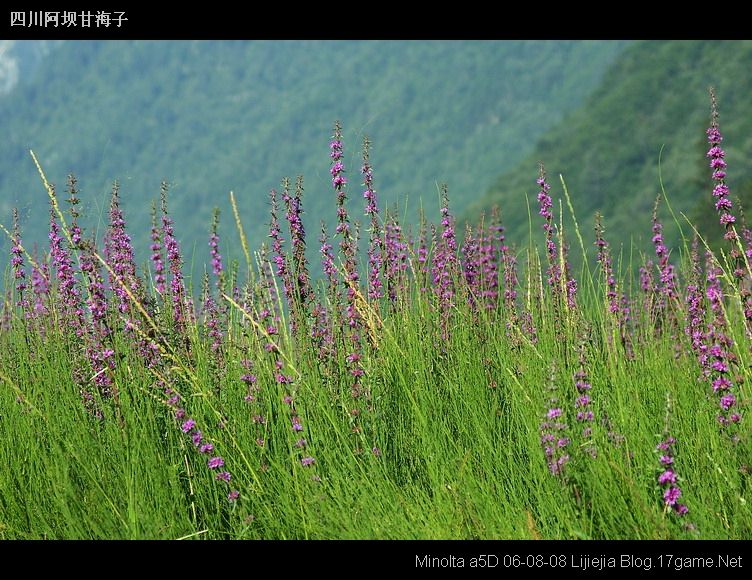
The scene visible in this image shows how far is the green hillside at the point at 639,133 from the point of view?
9925 centimetres

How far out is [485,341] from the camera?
488cm

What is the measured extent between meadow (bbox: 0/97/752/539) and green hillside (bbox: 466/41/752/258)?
Answer: 8569 cm

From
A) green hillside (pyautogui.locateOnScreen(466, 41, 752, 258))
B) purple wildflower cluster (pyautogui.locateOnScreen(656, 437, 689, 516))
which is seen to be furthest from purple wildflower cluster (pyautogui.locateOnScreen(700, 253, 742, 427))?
green hillside (pyautogui.locateOnScreen(466, 41, 752, 258))

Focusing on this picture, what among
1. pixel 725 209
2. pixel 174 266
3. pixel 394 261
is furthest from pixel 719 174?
pixel 174 266

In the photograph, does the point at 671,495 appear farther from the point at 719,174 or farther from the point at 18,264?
the point at 18,264

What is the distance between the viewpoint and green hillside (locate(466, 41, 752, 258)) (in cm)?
9925

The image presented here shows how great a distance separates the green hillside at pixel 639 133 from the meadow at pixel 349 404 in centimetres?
8569

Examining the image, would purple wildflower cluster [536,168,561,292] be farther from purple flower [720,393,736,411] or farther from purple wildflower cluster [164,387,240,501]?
purple wildflower cluster [164,387,240,501]

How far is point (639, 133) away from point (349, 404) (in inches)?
4968

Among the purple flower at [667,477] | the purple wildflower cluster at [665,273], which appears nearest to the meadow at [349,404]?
the purple flower at [667,477]

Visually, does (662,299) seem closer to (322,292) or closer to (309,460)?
(322,292)

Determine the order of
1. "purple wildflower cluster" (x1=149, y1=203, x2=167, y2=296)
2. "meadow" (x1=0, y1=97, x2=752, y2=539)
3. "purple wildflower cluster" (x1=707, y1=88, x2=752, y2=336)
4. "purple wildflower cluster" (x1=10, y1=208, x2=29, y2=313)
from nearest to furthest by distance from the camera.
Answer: "meadow" (x1=0, y1=97, x2=752, y2=539)
"purple wildflower cluster" (x1=707, y1=88, x2=752, y2=336)
"purple wildflower cluster" (x1=10, y1=208, x2=29, y2=313)
"purple wildflower cluster" (x1=149, y1=203, x2=167, y2=296)

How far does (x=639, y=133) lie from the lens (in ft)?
406

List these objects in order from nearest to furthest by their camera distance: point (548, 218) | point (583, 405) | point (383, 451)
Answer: point (583, 405)
point (383, 451)
point (548, 218)
